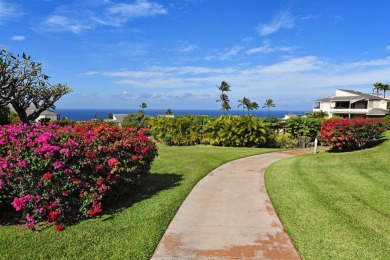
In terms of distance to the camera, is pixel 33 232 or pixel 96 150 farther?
pixel 96 150

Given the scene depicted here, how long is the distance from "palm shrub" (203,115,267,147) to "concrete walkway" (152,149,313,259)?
464 inches

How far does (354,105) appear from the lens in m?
55.4

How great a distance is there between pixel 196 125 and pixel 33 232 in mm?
17854

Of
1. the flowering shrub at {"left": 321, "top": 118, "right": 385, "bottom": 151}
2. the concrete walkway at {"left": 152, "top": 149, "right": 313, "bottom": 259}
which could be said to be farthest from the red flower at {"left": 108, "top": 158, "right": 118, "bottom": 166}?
the flowering shrub at {"left": 321, "top": 118, "right": 385, "bottom": 151}

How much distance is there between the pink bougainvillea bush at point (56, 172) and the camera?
17.6 ft

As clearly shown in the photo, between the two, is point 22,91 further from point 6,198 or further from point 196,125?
point 196,125

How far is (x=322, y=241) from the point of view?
16.2 feet

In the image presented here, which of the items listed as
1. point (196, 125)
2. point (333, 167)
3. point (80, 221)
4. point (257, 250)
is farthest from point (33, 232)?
point (196, 125)

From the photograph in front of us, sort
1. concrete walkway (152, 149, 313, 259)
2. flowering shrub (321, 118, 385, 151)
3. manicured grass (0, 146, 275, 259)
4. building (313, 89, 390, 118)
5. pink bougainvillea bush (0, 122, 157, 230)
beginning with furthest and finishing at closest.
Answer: building (313, 89, 390, 118)
flowering shrub (321, 118, 385, 151)
pink bougainvillea bush (0, 122, 157, 230)
concrete walkway (152, 149, 313, 259)
manicured grass (0, 146, 275, 259)

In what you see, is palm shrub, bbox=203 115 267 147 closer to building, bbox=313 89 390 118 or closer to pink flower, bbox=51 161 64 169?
pink flower, bbox=51 161 64 169

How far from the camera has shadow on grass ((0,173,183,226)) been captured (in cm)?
599

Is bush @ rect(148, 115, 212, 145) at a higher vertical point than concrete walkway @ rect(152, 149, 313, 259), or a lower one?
higher

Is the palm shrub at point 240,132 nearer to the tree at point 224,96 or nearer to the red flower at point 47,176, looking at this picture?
the red flower at point 47,176

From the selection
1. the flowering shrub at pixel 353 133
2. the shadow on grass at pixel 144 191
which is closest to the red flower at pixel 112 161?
the shadow on grass at pixel 144 191
